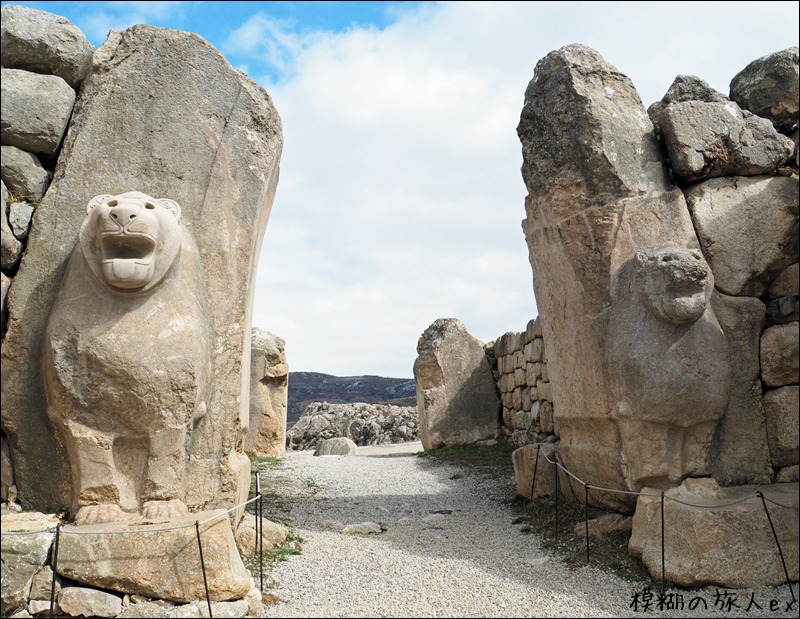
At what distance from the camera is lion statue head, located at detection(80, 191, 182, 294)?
12.9ft

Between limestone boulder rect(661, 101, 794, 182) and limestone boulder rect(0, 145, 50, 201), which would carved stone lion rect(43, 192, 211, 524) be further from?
limestone boulder rect(661, 101, 794, 182)

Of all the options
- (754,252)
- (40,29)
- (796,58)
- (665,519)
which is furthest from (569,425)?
(40,29)

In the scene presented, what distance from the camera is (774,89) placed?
17.9ft

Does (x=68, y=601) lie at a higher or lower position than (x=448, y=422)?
lower

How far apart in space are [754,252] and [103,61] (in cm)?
434

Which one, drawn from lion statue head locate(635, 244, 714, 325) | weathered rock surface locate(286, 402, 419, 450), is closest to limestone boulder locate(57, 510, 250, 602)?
lion statue head locate(635, 244, 714, 325)

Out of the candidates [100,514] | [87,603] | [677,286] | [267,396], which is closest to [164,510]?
[100,514]

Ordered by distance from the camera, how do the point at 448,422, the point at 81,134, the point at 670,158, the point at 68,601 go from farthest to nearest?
the point at 448,422, the point at 670,158, the point at 81,134, the point at 68,601


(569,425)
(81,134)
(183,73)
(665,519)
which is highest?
(183,73)

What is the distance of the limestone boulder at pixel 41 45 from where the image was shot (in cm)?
475

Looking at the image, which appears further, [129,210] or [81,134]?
[81,134]

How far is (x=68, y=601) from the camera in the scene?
3.56 m

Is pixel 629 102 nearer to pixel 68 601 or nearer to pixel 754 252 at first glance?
pixel 754 252

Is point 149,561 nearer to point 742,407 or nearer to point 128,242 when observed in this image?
point 128,242
